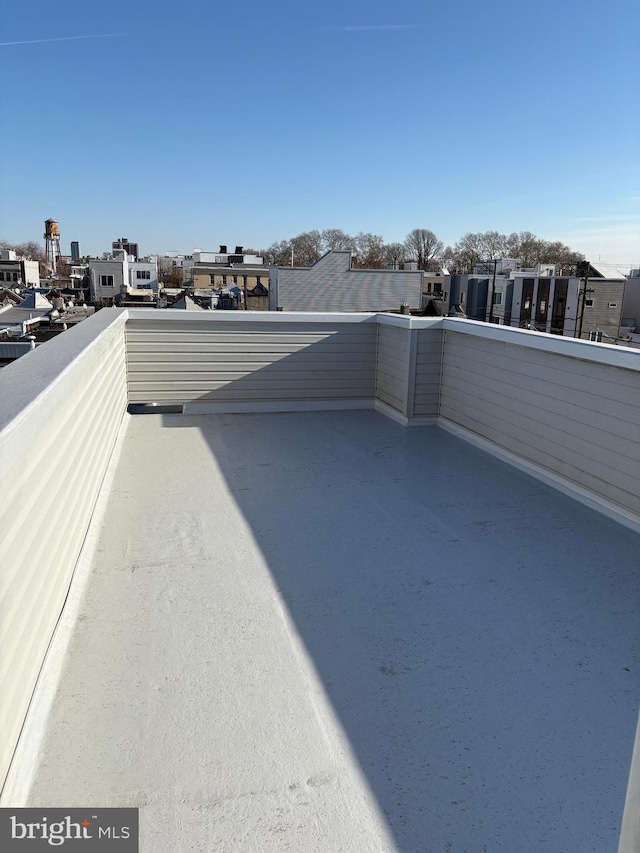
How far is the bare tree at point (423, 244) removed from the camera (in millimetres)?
67000

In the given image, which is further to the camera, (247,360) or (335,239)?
(335,239)

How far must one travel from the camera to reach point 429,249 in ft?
222

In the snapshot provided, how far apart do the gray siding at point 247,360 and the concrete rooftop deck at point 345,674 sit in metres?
2.49

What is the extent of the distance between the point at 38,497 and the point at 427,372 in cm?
468

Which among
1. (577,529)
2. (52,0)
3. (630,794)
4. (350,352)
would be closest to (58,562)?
(630,794)

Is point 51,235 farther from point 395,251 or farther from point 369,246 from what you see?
point 395,251

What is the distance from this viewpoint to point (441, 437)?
5.74m

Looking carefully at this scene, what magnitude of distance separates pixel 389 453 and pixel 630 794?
4550mm

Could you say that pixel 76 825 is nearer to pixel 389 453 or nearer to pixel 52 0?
pixel 389 453

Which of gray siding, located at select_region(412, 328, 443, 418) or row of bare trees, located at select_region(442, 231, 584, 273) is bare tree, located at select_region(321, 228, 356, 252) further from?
gray siding, located at select_region(412, 328, 443, 418)

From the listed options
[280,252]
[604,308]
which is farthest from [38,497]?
[280,252]

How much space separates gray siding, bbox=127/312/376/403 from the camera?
6.29 m

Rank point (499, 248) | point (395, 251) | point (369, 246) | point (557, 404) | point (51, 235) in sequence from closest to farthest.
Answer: point (557, 404), point (369, 246), point (395, 251), point (499, 248), point (51, 235)

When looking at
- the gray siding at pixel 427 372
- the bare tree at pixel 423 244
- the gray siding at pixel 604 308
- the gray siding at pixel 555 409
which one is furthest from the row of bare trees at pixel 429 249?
the gray siding at pixel 555 409
